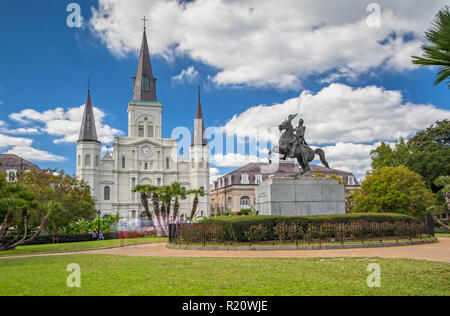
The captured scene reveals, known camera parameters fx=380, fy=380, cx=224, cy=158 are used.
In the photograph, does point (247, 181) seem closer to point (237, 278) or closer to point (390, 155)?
point (390, 155)

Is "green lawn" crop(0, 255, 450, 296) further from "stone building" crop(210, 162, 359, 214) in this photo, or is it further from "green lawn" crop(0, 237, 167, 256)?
"stone building" crop(210, 162, 359, 214)

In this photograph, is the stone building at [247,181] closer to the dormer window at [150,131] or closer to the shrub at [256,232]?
the dormer window at [150,131]

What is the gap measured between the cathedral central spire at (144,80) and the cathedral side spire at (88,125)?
10.2 metres

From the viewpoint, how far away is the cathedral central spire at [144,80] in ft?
244

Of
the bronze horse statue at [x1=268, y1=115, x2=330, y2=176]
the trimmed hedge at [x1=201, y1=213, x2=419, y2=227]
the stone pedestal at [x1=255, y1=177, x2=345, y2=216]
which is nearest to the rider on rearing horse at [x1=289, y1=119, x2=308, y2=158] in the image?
the bronze horse statue at [x1=268, y1=115, x2=330, y2=176]

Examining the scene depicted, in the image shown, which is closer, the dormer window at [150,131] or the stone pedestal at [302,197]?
the stone pedestal at [302,197]

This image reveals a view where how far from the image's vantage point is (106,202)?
216 ft

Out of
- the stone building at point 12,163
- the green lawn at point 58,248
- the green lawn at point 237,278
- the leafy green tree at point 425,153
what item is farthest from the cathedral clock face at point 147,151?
the green lawn at point 237,278

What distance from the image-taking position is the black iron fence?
14.9 meters

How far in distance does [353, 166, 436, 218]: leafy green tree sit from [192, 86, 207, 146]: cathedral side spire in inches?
1532
